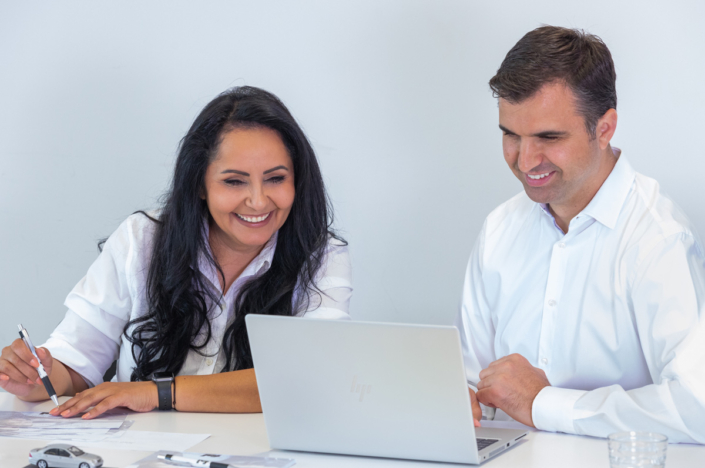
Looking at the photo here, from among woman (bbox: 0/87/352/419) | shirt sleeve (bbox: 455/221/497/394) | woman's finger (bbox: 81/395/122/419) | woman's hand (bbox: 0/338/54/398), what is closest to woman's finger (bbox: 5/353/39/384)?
woman's hand (bbox: 0/338/54/398)

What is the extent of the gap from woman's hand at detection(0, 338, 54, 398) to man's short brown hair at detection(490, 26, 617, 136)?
1.33 m

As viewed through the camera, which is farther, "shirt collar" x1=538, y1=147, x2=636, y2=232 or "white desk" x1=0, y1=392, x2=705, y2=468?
"shirt collar" x1=538, y1=147, x2=636, y2=232

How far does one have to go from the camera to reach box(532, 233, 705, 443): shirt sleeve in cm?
147

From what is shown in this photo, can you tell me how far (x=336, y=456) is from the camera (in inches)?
55.0

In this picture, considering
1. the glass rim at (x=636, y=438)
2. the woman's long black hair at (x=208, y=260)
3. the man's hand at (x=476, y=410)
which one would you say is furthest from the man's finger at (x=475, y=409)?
the woman's long black hair at (x=208, y=260)

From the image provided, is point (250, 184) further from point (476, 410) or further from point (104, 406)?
point (476, 410)

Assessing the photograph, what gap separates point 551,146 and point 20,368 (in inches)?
55.9

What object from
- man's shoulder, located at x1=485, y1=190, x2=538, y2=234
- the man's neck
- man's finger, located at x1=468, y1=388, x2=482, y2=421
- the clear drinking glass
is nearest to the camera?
the clear drinking glass

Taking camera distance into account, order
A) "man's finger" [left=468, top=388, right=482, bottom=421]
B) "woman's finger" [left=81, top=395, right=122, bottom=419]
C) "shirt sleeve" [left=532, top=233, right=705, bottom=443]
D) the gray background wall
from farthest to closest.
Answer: the gray background wall → "woman's finger" [left=81, top=395, right=122, bottom=419] → "man's finger" [left=468, top=388, right=482, bottom=421] → "shirt sleeve" [left=532, top=233, right=705, bottom=443]

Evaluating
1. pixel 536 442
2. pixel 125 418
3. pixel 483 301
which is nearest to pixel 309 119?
pixel 483 301

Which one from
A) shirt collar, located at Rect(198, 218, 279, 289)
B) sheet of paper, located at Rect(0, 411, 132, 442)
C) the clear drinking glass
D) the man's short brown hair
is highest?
the man's short brown hair

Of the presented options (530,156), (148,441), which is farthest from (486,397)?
(148,441)

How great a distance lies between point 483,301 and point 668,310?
1.92 feet

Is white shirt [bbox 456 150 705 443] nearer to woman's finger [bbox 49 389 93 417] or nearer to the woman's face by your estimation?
the woman's face
